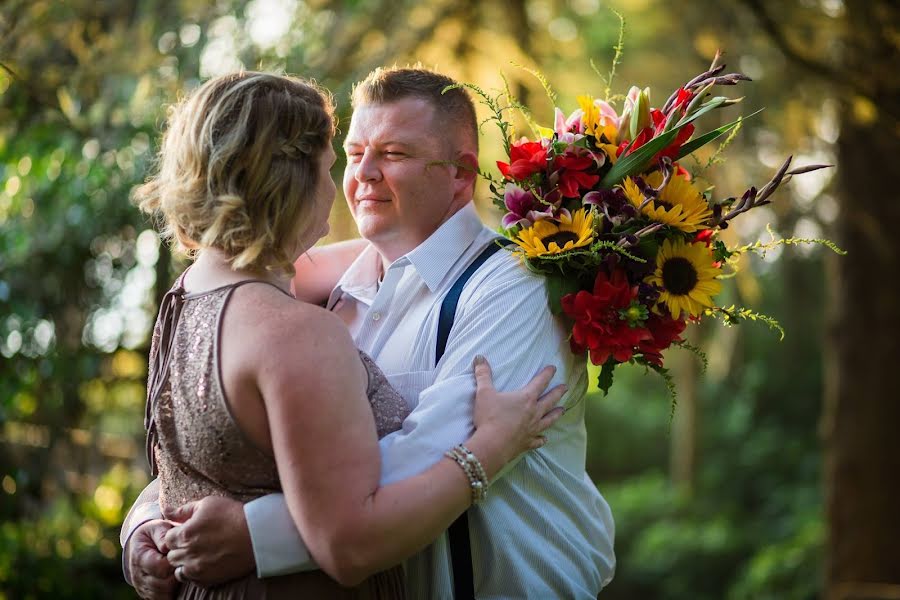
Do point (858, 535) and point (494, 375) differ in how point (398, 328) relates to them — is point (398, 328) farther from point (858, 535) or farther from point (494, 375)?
point (858, 535)

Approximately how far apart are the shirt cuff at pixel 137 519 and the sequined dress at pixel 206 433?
12 cm

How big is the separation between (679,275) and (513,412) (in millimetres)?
619

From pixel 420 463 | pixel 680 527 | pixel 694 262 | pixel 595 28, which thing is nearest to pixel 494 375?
pixel 420 463

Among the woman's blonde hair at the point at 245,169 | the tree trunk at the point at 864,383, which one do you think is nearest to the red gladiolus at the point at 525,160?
the woman's blonde hair at the point at 245,169

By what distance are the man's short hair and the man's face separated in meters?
0.02

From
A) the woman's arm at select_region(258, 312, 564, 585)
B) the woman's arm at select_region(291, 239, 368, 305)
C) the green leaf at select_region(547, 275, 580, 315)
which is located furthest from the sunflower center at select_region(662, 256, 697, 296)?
the woman's arm at select_region(291, 239, 368, 305)

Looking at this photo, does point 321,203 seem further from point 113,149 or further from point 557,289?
point 113,149

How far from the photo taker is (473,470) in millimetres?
2184

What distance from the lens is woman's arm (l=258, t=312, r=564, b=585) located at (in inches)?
76.5

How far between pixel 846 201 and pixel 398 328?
5.26 metres

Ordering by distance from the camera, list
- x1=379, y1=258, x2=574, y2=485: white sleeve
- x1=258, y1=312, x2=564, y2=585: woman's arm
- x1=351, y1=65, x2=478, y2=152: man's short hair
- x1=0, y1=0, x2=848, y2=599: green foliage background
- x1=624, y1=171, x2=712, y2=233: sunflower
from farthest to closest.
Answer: x1=0, y1=0, x2=848, y2=599: green foliage background, x1=351, y1=65, x2=478, y2=152: man's short hair, x1=624, y1=171, x2=712, y2=233: sunflower, x1=379, y1=258, x2=574, y2=485: white sleeve, x1=258, y1=312, x2=564, y2=585: woman's arm

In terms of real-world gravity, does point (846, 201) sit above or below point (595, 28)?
below

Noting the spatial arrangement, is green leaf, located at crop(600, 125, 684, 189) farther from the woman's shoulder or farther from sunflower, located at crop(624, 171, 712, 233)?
the woman's shoulder

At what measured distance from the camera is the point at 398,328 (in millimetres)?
2760
